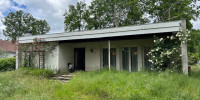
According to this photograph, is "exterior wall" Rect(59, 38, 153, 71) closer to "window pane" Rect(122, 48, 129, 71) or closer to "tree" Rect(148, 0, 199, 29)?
"window pane" Rect(122, 48, 129, 71)

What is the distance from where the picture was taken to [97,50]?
358 inches

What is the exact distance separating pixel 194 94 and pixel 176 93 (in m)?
0.50

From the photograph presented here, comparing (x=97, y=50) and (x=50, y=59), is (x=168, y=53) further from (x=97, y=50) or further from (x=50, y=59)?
(x=50, y=59)

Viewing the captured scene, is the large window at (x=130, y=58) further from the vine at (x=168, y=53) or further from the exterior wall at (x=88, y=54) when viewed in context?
the vine at (x=168, y=53)

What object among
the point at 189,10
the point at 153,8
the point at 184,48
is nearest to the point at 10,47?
the point at 153,8

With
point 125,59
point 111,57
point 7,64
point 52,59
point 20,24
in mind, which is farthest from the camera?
point 20,24

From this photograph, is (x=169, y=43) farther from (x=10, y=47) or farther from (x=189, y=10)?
(x=10, y=47)

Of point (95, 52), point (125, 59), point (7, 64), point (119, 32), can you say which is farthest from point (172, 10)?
point (7, 64)

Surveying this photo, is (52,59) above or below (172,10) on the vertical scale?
below

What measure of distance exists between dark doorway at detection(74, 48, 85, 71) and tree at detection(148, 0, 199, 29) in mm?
11214

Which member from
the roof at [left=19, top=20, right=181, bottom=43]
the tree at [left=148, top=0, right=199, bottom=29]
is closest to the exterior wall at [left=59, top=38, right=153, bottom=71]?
the roof at [left=19, top=20, right=181, bottom=43]

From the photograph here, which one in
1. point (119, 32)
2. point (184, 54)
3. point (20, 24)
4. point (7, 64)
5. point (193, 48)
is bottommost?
point (7, 64)

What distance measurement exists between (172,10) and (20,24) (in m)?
27.6

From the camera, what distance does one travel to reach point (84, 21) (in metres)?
22.3
